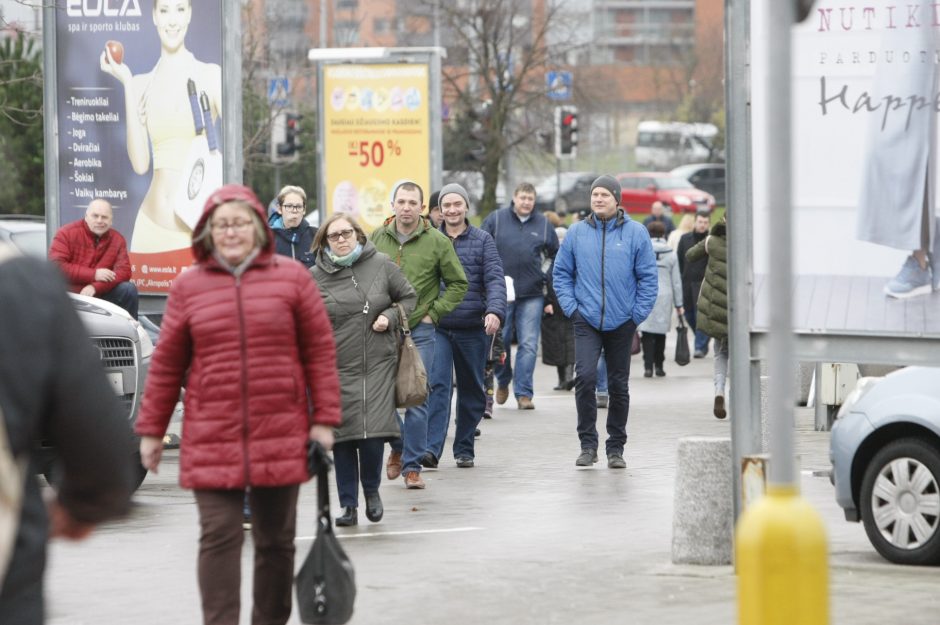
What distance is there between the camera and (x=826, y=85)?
8.34 m

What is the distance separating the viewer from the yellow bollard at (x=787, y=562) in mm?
4430

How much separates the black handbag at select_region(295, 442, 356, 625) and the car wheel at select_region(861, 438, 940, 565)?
10.7 feet

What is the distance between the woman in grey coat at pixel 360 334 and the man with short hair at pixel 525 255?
6.44 m

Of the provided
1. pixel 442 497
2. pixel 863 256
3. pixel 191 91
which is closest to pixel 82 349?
pixel 863 256

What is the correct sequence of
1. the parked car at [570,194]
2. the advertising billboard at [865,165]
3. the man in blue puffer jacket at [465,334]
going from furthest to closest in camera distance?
the parked car at [570,194]
the man in blue puffer jacket at [465,334]
the advertising billboard at [865,165]

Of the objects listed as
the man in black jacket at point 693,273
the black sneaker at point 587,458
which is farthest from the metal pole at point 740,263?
Answer: the man in black jacket at point 693,273

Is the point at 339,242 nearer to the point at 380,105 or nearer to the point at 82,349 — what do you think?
the point at 82,349

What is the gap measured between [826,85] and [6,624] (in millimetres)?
5497

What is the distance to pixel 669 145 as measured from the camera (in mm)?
79000

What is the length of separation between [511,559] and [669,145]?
70.8 metres

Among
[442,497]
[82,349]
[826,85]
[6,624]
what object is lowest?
[442,497]

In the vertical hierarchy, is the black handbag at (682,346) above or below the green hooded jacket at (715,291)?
below

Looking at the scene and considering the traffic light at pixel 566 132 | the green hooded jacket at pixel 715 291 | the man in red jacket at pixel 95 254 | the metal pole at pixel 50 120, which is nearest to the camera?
the man in red jacket at pixel 95 254

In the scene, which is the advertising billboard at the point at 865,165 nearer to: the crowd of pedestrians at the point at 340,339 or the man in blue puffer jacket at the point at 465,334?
the crowd of pedestrians at the point at 340,339
